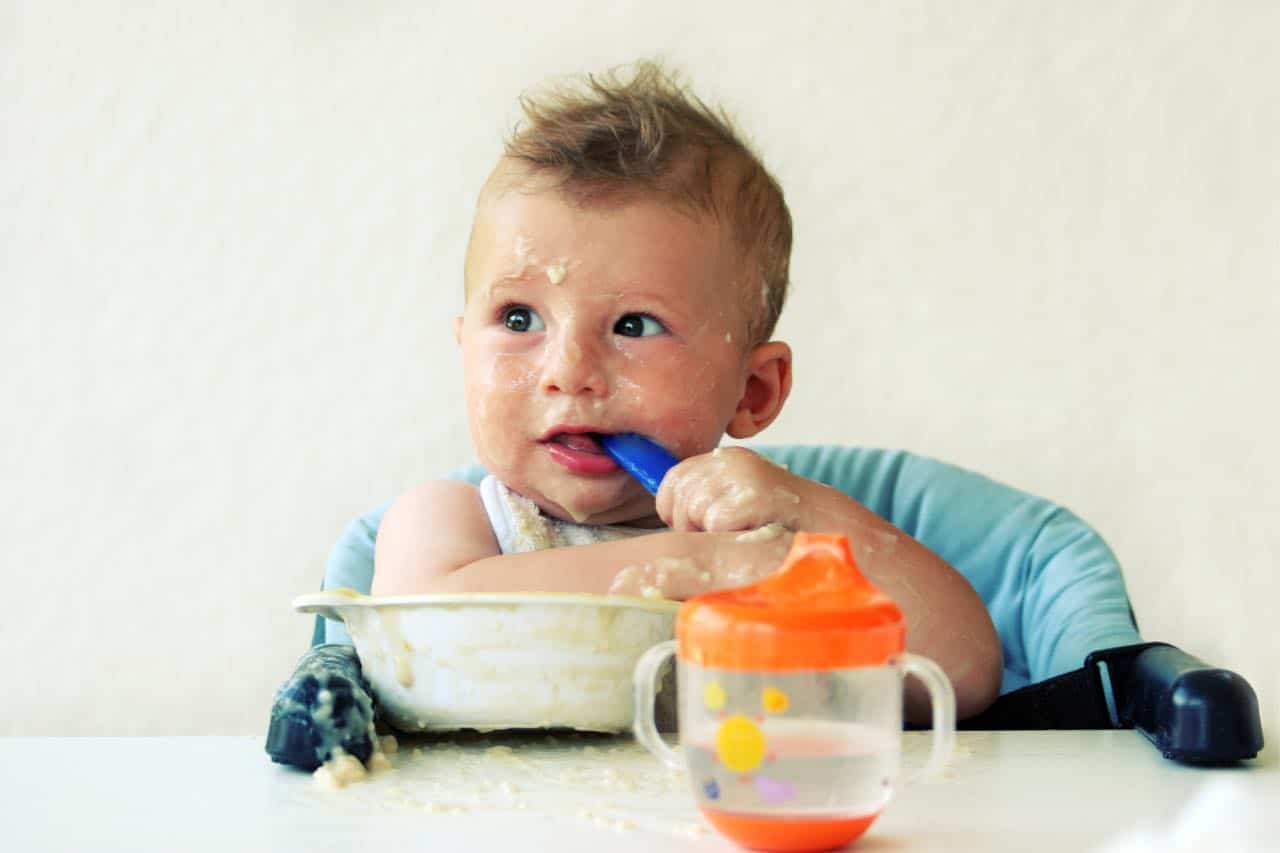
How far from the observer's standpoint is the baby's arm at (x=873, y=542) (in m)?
0.90

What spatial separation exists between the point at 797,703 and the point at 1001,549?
2.76 feet

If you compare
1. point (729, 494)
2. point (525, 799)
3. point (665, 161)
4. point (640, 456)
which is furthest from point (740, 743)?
point (665, 161)

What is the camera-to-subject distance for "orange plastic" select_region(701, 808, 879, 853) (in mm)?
528

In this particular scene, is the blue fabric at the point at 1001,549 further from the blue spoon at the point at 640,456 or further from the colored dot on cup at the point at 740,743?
the colored dot on cup at the point at 740,743

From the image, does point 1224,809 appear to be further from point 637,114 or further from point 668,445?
point 637,114

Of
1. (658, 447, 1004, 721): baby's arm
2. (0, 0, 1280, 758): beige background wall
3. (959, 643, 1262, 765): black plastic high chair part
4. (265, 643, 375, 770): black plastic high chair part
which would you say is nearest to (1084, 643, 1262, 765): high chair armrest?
(959, 643, 1262, 765): black plastic high chair part

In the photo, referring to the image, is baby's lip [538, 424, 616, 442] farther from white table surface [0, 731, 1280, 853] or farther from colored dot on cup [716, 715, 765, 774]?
colored dot on cup [716, 715, 765, 774]

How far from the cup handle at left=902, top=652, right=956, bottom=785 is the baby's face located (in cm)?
50

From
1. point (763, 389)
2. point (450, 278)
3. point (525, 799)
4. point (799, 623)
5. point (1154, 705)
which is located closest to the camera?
point (799, 623)

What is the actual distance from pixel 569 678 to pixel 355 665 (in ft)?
0.48

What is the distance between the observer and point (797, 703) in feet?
1.69

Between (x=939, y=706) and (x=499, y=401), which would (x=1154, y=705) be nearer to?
(x=939, y=706)

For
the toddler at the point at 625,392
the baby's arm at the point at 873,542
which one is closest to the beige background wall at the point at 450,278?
the toddler at the point at 625,392

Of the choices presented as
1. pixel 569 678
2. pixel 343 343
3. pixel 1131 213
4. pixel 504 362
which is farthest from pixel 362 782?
pixel 1131 213
